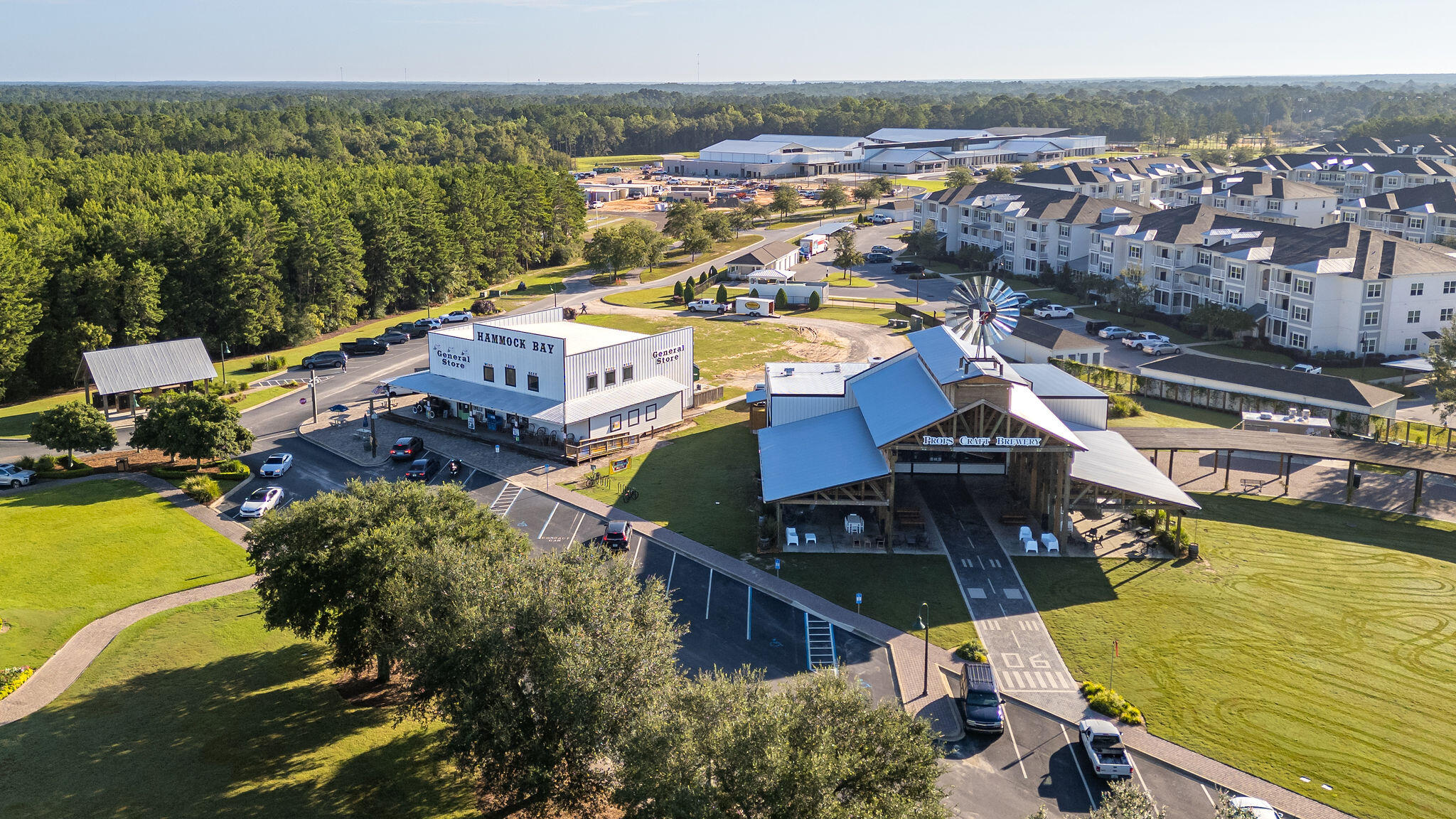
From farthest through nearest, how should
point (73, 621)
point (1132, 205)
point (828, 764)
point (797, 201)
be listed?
1. point (797, 201)
2. point (1132, 205)
3. point (73, 621)
4. point (828, 764)

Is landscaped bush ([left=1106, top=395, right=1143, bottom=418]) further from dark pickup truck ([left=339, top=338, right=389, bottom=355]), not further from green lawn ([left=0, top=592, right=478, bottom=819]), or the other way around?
dark pickup truck ([left=339, top=338, right=389, bottom=355])

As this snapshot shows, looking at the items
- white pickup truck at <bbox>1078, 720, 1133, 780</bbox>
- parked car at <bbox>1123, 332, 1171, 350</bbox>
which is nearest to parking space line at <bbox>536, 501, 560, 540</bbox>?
white pickup truck at <bbox>1078, 720, 1133, 780</bbox>

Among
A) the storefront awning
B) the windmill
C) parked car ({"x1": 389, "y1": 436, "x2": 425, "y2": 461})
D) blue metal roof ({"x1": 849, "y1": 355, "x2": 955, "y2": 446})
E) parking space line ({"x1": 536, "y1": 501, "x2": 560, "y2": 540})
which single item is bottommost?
parking space line ({"x1": 536, "y1": 501, "x2": 560, "y2": 540})

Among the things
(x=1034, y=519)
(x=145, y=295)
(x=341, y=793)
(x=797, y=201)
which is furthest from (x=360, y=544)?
(x=797, y=201)

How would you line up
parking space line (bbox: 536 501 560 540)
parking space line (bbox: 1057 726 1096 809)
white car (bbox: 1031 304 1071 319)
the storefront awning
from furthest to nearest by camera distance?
1. white car (bbox: 1031 304 1071 319)
2. the storefront awning
3. parking space line (bbox: 536 501 560 540)
4. parking space line (bbox: 1057 726 1096 809)

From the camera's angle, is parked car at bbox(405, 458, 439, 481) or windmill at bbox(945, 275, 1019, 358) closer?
windmill at bbox(945, 275, 1019, 358)

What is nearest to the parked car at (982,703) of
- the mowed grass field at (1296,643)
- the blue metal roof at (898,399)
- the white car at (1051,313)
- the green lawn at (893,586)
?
the green lawn at (893,586)

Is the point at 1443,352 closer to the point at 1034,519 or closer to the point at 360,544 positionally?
the point at 1034,519
